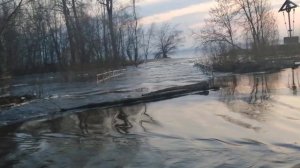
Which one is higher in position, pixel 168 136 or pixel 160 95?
pixel 160 95

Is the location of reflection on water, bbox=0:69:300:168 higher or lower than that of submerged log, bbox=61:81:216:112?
lower

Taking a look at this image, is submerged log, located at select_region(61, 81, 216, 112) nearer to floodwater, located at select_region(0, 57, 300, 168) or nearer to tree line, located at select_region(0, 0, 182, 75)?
floodwater, located at select_region(0, 57, 300, 168)

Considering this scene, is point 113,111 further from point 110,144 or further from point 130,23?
point 130,23

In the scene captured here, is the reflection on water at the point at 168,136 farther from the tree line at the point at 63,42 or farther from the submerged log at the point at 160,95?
the tree line at the point at 63,42

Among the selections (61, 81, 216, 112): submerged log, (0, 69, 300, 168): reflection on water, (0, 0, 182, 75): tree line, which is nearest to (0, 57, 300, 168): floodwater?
(0, 69, 300, 168): reflection on water

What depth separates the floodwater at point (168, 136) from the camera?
9703 millimetres

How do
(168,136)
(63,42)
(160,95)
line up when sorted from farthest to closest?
(63,42) < (160,95) < (168,136)

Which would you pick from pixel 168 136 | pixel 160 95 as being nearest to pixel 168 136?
pixel 168 136

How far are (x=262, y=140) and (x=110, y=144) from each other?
3.51 m

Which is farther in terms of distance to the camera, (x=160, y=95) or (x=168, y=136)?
(x=160, y=95)

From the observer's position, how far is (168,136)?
12.5 m

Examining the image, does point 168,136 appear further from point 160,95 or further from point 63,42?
point 63,42

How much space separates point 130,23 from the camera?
9662 cm

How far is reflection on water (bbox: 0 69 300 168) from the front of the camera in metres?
9.73
